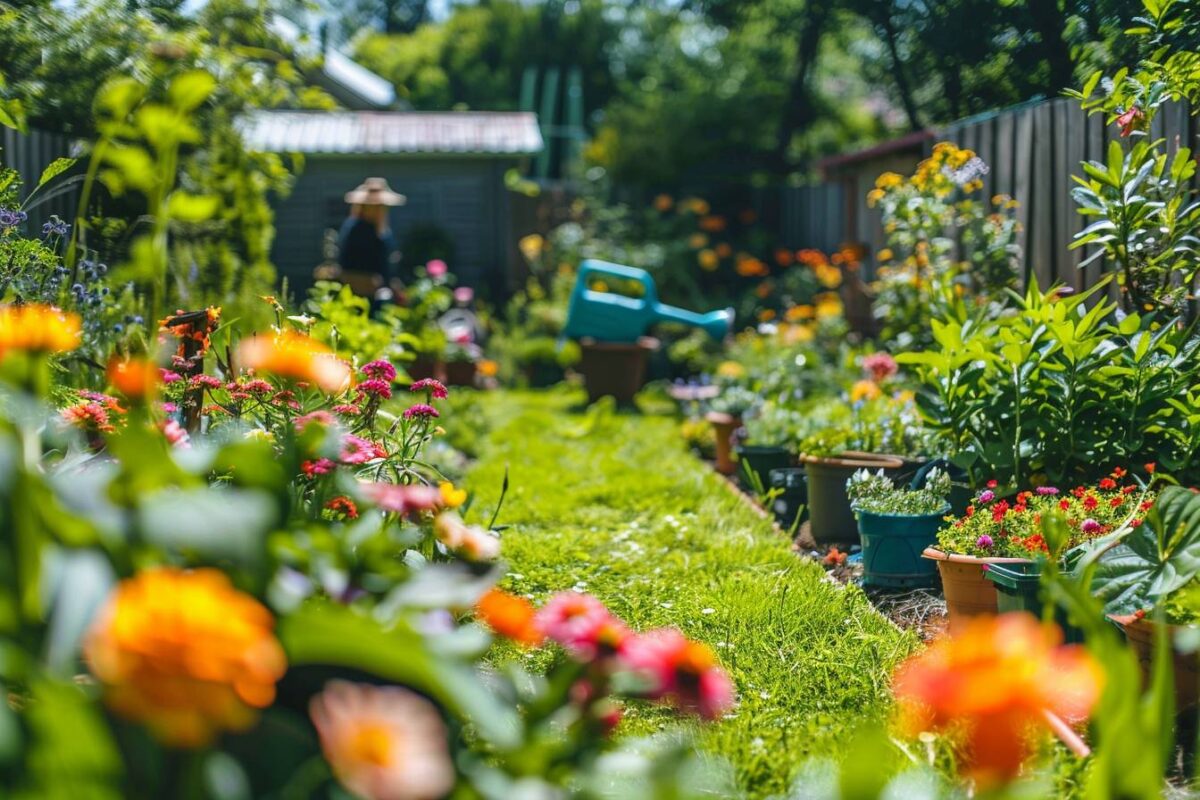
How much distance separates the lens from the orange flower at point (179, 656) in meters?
1.10

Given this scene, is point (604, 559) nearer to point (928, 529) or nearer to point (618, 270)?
point (928, 529)

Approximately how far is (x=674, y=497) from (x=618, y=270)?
3.01m

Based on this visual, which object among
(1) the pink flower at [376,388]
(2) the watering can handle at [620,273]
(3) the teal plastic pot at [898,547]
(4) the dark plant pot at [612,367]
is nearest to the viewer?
(1) the pink flower at [376,388]

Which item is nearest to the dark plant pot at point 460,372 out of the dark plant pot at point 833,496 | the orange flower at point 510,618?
the dark plant pot at point 833,496

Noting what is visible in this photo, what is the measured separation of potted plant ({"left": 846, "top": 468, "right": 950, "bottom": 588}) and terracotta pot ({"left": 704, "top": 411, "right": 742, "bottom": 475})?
2177mm

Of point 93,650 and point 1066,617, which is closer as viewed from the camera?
point 93,650

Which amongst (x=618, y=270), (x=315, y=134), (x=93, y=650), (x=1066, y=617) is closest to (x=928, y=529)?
(x=1066, y=617)

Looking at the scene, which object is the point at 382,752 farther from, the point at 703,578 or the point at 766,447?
the point at 766,447

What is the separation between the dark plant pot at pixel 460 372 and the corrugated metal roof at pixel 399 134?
13.0 ft

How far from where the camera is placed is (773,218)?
12578 mm

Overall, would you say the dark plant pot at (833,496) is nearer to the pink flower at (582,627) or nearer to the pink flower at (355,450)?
the pink flower at (355,450)

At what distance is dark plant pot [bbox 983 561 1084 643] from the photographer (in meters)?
2.66

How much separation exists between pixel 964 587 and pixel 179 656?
2.40m

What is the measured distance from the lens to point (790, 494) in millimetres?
4812
